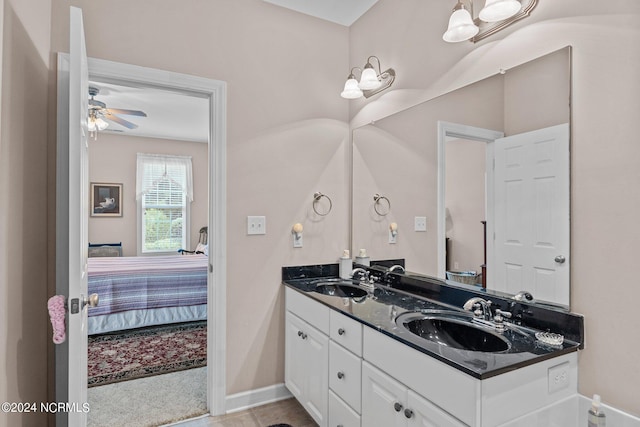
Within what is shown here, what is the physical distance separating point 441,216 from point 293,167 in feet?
3.55

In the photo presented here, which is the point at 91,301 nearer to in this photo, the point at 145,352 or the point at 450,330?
the point at 450,330

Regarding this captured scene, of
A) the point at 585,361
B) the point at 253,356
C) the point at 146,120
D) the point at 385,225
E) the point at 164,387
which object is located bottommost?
the point at 164,387

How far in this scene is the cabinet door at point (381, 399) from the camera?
1.39 meters

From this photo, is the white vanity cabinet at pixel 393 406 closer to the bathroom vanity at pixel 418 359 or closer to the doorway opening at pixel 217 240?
the bathroom vanity at pixel 418 359

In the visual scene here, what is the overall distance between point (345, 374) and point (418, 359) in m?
0.57

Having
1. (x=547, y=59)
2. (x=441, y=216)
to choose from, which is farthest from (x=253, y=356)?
(x=547, y=59)

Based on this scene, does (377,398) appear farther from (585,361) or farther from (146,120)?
(146,120)

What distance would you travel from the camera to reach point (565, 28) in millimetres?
1370

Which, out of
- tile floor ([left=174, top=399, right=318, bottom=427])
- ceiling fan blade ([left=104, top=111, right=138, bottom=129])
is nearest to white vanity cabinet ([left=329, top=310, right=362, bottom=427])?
tile floor ([left=174, top=399, right=318, bottom=427])

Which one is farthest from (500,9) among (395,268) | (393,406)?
(393,406)

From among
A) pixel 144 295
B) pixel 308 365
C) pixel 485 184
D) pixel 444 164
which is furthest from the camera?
pixel 144 295

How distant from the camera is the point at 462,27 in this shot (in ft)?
5.35

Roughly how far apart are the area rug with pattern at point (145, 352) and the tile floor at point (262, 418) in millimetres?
820

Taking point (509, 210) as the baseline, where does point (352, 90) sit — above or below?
above
